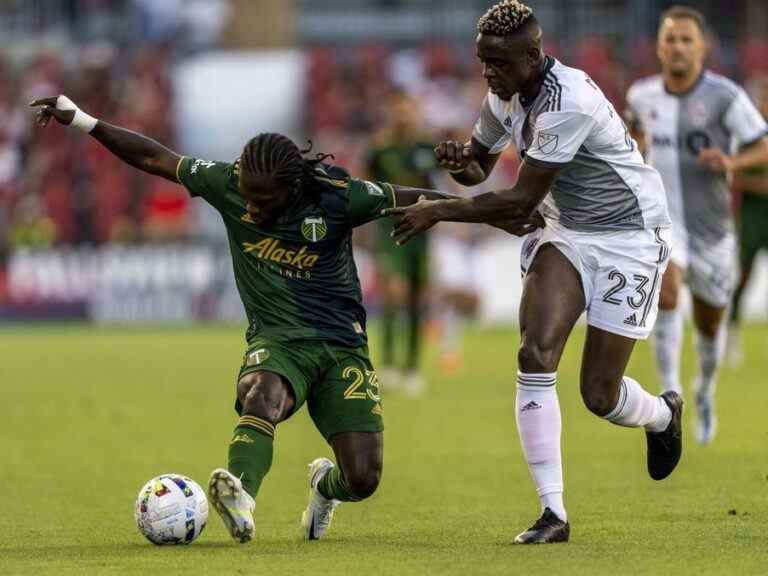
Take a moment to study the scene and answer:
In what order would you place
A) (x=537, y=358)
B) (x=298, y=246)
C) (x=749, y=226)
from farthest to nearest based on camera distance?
1. (x=749, y=226)
2. (x=298, y=246)
3. (x=537, y=358)

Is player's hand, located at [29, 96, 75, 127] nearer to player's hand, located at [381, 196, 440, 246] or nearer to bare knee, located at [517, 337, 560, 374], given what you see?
player's hand, located at [381, 196, 440, 246]

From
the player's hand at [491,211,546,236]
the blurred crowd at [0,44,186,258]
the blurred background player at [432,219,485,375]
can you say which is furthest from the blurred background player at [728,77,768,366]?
the blurred crowd at [0,44,186,258]

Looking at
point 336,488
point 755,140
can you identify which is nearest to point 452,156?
point 336,488

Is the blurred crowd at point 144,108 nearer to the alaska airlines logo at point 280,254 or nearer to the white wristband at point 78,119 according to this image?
the white wristband at point 78,119

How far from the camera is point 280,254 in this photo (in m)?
7.27

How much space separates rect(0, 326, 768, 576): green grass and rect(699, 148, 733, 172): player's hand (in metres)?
1.74

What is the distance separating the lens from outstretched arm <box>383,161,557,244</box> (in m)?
6.86

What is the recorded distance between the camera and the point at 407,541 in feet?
23.0

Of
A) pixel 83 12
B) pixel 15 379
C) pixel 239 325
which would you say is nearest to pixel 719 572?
pixel 15 379

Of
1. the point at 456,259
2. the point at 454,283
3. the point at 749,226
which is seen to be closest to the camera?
the point at 749,226

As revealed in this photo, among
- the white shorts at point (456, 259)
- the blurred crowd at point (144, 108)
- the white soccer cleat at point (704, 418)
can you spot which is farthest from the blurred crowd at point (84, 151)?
the white soccer cleat at point (704, 418)

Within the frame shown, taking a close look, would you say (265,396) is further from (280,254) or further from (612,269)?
(612,269)

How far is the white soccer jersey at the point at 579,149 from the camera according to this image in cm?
693

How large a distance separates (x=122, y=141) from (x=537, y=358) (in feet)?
6.78
